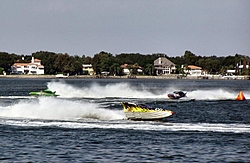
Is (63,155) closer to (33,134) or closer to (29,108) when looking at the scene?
(33,134)

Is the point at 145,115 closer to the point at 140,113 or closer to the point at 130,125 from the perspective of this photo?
the point at 140,113

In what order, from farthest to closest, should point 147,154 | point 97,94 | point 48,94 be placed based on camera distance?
point 97,94, point 48,94, point 147,154

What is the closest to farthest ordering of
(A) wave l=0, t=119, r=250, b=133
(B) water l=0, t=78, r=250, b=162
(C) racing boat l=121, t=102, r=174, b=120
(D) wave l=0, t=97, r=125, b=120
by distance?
(B) water l=0, t=78, r=250, b=162, (A) wave l=0, t=119, r=250, b=133, (C) racing boat l=121, t=102, r=174, b=120, (D) wave l=0, t=97, r=125, b=120

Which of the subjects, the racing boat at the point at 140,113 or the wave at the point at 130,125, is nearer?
the wave at the point at 130,125

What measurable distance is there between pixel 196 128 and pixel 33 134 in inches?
399

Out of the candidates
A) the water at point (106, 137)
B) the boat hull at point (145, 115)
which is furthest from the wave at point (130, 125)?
the boat hull at point (145, 115)

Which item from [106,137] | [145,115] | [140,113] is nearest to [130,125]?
[140,113]

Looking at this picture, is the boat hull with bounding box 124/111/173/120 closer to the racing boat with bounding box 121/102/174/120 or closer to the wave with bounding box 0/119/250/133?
the racing boat with bounding box 121/102/174/120

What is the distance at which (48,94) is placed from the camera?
7906 centimetres

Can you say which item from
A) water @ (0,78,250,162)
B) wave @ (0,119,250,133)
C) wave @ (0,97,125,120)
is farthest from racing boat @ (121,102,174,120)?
→ wave @ (0,97,125,120)

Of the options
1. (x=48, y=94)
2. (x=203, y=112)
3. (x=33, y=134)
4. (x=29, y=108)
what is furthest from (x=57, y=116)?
(x=48, y=94)

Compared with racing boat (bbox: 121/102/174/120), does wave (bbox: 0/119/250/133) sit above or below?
below

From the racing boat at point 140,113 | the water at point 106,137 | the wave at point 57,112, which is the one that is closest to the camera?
the water at point 106,137

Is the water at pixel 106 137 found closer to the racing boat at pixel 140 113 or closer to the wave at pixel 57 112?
the wave at pixel 57 112
